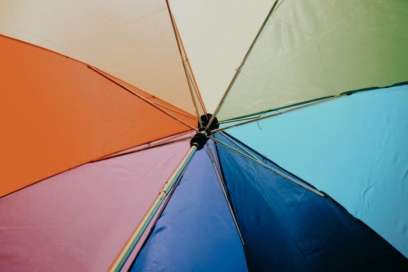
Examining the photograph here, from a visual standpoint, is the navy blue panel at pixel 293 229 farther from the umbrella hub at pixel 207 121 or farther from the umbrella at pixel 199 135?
the umbrella hub at pixel 207 121

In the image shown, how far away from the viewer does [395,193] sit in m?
1.43

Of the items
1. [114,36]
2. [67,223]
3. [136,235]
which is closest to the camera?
[136,235]

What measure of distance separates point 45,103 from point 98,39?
0.51 metres

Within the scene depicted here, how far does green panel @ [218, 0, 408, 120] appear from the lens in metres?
1.52

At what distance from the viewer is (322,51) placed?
153cm

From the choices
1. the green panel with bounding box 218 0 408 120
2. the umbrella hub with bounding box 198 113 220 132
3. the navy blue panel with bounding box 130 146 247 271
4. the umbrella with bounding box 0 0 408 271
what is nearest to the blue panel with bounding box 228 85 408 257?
the umbrella with bounding box 0 0 408 271

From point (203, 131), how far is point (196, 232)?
0.68 m

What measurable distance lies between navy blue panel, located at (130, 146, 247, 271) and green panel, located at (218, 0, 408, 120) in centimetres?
49

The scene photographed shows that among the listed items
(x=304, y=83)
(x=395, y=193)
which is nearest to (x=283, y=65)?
(x=304, y=83)

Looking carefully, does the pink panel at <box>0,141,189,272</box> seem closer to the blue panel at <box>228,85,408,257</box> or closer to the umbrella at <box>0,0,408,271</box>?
the umbrella at <box>0,0,408,271</box>

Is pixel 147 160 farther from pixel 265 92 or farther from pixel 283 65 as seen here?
pixel 283 65

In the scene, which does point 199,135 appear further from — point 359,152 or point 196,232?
point 359,152

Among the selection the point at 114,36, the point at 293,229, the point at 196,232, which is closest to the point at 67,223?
the point at 196,232

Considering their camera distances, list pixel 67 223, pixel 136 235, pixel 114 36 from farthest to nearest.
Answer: pixel 114 36
pixel 67 223
pixel 136 235
